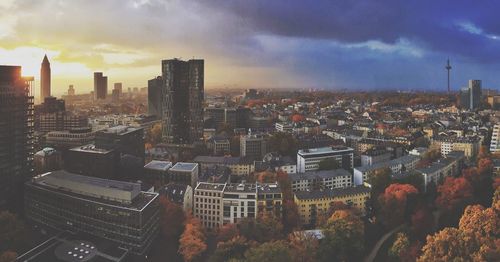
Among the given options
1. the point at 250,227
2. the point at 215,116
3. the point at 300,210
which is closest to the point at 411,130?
the point at 215,116

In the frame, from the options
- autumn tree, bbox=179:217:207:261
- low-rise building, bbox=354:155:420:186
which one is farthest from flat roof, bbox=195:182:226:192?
low-rise building, bbox=354:155:420:186

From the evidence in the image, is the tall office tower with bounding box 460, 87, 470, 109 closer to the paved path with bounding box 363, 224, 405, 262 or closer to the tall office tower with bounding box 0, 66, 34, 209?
the paved path with bounding box 363, 224, 405, 262

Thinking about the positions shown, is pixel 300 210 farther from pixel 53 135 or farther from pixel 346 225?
pixel 53 135

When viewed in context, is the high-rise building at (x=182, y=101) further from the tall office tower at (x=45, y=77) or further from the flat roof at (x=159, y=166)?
the tall office tower at (x=45, y=77)

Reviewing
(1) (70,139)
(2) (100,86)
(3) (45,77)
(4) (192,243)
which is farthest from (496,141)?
(2) (100,86)

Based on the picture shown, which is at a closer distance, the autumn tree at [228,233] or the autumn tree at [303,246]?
the autumn tree at [303,246]

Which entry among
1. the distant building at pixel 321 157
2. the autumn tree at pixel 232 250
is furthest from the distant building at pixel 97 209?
the distant building at pixel 321 157

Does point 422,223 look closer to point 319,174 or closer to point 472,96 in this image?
point 319,174
